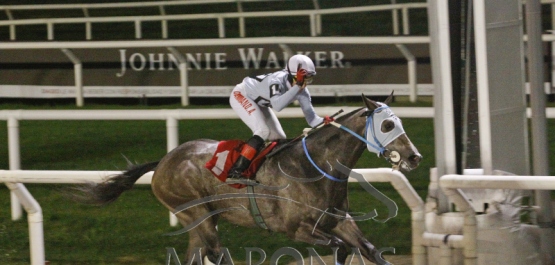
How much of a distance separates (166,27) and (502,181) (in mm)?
6418

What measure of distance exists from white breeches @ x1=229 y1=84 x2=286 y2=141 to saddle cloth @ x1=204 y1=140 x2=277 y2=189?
83 mm

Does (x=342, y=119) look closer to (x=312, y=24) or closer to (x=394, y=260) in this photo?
(x=394, y=260)

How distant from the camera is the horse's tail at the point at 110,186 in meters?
4.59

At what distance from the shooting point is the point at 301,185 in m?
4.12

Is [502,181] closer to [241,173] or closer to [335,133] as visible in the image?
[335,133]

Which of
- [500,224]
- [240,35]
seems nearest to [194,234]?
[500,224]

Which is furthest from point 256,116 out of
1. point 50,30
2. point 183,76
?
point 50,30

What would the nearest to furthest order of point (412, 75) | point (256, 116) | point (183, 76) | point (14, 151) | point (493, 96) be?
point (493, 96), point (256, 116), point (14, 151), point (412, 75), point (183, 76)

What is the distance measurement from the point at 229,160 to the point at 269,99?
32 centimetres

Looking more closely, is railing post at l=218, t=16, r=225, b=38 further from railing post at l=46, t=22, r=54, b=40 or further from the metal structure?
the metal structure

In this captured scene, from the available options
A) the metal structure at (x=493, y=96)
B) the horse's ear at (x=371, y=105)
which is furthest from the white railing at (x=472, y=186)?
the horse's ear at (x=371, y=105)

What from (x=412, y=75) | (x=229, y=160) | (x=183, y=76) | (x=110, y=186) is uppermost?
(x=183, y=76)

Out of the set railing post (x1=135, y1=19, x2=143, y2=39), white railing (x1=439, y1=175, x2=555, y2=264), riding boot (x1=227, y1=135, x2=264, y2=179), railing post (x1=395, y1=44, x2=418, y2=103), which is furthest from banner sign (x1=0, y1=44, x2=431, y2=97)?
white railing (x1=439, y1=175, x2=555, y2=264)

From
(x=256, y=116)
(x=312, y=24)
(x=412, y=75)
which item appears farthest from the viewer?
(x=312, y=24)
